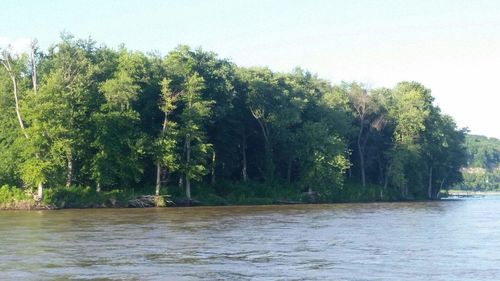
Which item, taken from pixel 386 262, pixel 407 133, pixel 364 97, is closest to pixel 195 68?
pixel 364 97

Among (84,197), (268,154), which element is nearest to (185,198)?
(84,197)

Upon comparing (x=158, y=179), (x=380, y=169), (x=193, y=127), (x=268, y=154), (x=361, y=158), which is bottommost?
(x=158, y=179)

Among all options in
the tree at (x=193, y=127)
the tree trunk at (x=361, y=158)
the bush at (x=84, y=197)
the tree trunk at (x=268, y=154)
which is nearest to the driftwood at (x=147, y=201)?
the bush at (x=84, y=197)

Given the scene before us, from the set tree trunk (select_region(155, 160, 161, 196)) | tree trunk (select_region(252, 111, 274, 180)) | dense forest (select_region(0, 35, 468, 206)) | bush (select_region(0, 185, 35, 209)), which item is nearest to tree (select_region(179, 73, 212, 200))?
dense forest (select_region(0, 35, 468, 206))

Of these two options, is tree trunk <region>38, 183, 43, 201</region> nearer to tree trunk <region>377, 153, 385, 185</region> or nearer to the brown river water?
the brown river water

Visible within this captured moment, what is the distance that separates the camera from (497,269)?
20.8 m

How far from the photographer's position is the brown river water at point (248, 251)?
19719mm

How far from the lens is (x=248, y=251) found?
25672 mm

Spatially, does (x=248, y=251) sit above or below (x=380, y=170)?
below

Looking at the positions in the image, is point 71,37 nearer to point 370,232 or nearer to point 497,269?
point 370,232

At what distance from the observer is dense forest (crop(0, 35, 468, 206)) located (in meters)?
62.6

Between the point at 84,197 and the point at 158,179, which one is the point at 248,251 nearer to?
the point at 84,197

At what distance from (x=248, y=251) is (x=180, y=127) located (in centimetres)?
4522

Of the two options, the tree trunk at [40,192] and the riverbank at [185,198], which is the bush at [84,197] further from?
the tree trunk at [40,192]
